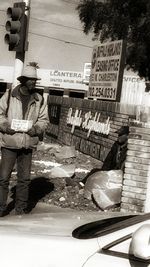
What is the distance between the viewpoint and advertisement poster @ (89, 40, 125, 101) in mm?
13008

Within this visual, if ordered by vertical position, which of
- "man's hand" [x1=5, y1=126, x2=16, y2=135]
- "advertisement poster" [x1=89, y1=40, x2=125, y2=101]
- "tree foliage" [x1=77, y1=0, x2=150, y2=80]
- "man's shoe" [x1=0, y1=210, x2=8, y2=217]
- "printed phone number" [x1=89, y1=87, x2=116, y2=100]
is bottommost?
"man's shoe" [x1=0, y1=210, x2=8, y2=217]

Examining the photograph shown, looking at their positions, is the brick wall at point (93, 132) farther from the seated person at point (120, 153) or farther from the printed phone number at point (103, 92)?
the seated person at point (120, 153)

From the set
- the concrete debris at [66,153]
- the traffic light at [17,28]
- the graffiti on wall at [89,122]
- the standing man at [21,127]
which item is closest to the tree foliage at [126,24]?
the graffiti on wall at [89,122]

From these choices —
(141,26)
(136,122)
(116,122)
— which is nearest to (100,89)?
(116,122)

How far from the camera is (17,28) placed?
10086 millimetres

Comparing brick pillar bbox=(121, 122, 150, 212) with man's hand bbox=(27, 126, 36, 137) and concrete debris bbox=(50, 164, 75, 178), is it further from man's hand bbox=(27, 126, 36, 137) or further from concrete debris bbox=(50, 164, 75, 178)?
concrete debris bbox=(50, 164, 75, 178)

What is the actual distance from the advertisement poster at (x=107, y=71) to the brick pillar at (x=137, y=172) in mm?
5376

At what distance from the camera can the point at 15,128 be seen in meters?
6.71

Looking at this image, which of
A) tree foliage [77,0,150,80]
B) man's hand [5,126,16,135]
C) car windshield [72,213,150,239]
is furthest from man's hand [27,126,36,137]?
tree foliage [77,0,150,80]

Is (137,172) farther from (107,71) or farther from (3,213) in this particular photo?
(107,71)

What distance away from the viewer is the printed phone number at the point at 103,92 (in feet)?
42.6

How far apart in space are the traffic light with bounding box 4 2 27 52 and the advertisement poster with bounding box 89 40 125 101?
335 centimetres

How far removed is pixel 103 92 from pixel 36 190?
5.12 metres

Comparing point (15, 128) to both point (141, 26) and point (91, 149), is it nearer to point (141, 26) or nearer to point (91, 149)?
point (91, 149)
